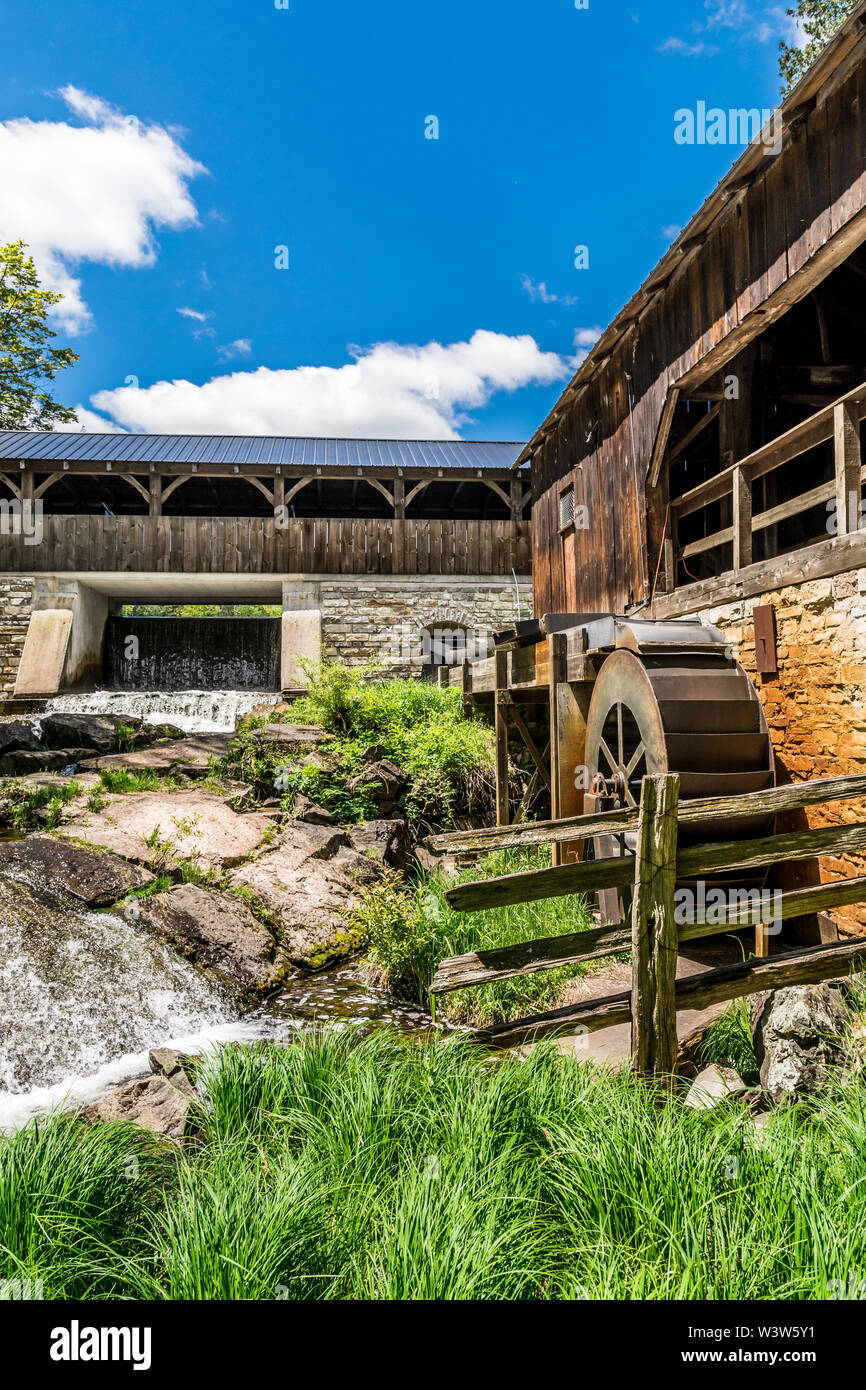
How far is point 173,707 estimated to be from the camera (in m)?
14.2

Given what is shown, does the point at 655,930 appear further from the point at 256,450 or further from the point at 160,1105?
the point at 256,450

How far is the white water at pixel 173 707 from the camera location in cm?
1395

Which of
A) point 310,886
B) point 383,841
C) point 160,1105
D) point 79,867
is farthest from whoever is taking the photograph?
point 383,841

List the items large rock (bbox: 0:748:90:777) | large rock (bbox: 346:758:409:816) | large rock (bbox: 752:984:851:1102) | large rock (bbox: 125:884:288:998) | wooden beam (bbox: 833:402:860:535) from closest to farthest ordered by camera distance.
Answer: large rock (bbox: 752:984:851:1102), wooden beam (bbox: 833:402:860:535), large rock (bbox: 125:884:288:998), large rock (bbox: 346:758:409:816), large rock (bbox: 0:748:90:777)

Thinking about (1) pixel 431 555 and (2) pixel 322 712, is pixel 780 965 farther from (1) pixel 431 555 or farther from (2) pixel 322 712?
(1) pixel 431 555

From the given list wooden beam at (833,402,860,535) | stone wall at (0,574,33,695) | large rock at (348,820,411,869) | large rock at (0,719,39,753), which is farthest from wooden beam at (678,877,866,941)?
stone wall at (0,574,33,695)

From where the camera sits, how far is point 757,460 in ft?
19.9

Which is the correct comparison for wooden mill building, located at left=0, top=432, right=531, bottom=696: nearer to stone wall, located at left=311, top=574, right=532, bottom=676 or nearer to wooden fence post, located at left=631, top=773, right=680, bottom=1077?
stone wall, located at left=311, top=574, right=532, bottom=676

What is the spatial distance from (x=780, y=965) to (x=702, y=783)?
1.94m

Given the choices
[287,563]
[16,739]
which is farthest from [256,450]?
[16,739]

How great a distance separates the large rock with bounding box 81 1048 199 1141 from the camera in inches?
126

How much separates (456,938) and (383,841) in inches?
101

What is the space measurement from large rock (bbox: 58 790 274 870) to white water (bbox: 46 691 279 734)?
219 inches
